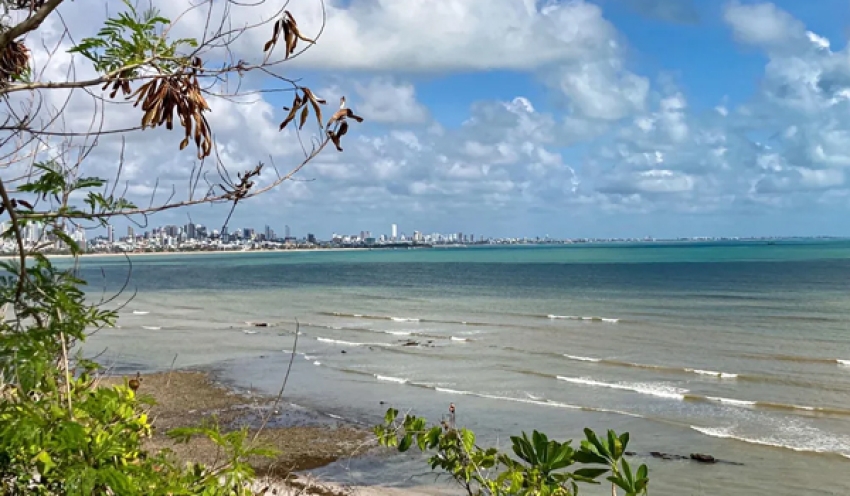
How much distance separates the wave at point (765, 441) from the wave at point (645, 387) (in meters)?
2.98

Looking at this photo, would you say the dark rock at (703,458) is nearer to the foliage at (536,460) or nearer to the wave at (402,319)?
the foliage at (536,460)

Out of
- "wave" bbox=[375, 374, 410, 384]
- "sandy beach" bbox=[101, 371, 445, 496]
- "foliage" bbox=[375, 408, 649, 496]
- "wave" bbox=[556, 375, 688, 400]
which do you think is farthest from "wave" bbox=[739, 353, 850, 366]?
"foliage" bbox=[375, 408, 649, 496]

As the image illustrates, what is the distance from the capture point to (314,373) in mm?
21438

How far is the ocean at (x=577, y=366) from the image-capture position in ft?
41.9

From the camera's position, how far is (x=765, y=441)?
13.6m

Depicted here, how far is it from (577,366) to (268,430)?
1063 cm

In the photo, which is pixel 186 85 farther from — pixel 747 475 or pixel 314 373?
pixel 314 373

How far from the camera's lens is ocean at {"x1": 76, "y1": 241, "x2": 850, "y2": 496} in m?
12.8

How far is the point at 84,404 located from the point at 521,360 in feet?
68.0

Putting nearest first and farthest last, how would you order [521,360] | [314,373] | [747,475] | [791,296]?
[747,475] → [314,373] → [521,360] → [791,296]

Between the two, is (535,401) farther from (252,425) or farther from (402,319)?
(402,319)

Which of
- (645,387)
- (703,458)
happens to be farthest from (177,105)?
(645,387)

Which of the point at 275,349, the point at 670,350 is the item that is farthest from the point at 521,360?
the point at 275,349

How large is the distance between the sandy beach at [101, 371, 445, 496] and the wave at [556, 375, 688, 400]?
7229mm
